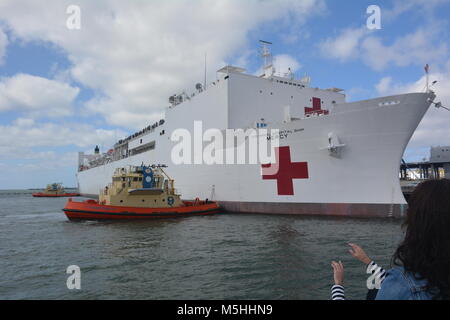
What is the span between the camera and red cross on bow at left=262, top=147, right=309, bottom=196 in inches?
447

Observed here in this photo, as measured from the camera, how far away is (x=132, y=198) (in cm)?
1284

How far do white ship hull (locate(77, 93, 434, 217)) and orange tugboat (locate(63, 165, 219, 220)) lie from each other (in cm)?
335

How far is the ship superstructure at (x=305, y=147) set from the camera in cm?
987

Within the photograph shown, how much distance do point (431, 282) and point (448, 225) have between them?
0.71ft

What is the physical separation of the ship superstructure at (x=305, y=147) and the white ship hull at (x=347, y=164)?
1.2 inches

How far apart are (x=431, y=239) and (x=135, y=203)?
42.2 feet

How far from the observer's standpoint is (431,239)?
105cm

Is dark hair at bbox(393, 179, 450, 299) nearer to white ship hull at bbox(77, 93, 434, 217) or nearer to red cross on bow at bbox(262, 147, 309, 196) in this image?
white ship hull at bbox(77, 93, 434, 217)

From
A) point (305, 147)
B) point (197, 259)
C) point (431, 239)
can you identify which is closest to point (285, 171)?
point (305, 147)

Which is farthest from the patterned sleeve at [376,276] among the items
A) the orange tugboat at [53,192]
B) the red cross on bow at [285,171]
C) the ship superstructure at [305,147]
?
the orange tugboat at [53,192]
